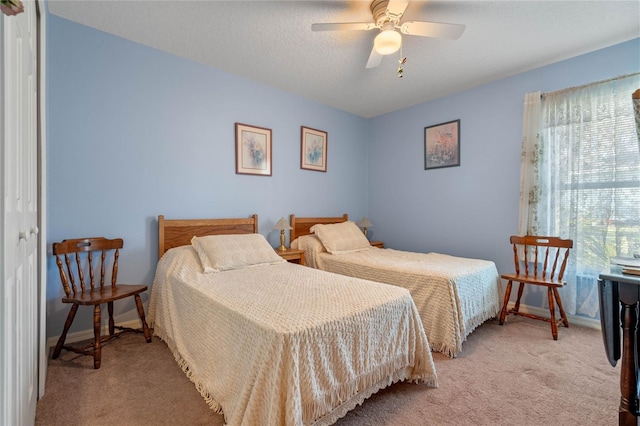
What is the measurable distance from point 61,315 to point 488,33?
4084mm

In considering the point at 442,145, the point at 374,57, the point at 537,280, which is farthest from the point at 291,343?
the point at 442,145

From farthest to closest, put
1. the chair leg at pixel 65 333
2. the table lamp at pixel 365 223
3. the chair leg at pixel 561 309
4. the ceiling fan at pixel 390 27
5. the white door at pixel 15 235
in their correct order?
the table lamp at pixel 365 223
the chair leg at pixel 561 309
the chair leg at pixel 65 333
the ceiling fan at pixel 390 27
the white door at pixel 15 235

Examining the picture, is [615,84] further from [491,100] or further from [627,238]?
[627,238]

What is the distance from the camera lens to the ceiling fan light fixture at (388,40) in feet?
6.62

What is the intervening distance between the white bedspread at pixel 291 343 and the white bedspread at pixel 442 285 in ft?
1.80

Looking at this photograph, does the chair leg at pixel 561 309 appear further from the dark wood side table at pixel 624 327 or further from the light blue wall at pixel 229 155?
the dark wood side table at pixel 624 327

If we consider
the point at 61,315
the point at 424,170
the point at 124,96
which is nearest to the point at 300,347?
the point at 61,315

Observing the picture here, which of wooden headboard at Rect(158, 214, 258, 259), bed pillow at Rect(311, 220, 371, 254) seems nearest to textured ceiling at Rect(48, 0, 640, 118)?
wooden headboard at Rect(158, 214, 258, 259)

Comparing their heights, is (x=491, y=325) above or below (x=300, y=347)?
below

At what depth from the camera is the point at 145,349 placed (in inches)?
90.6

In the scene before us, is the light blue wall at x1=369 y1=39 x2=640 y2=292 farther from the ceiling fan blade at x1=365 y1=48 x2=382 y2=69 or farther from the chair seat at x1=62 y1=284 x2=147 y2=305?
the chair seat at x1=62 y1=284 x2=147 y2=305

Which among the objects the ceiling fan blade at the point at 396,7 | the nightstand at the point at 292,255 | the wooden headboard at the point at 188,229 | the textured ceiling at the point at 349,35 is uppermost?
the textured ceiling at the point at 349,35

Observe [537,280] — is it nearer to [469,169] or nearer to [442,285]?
[442,285]

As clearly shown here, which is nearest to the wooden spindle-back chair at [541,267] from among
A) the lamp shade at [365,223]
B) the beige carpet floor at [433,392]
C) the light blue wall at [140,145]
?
the beige carpet floor at [433,392]
